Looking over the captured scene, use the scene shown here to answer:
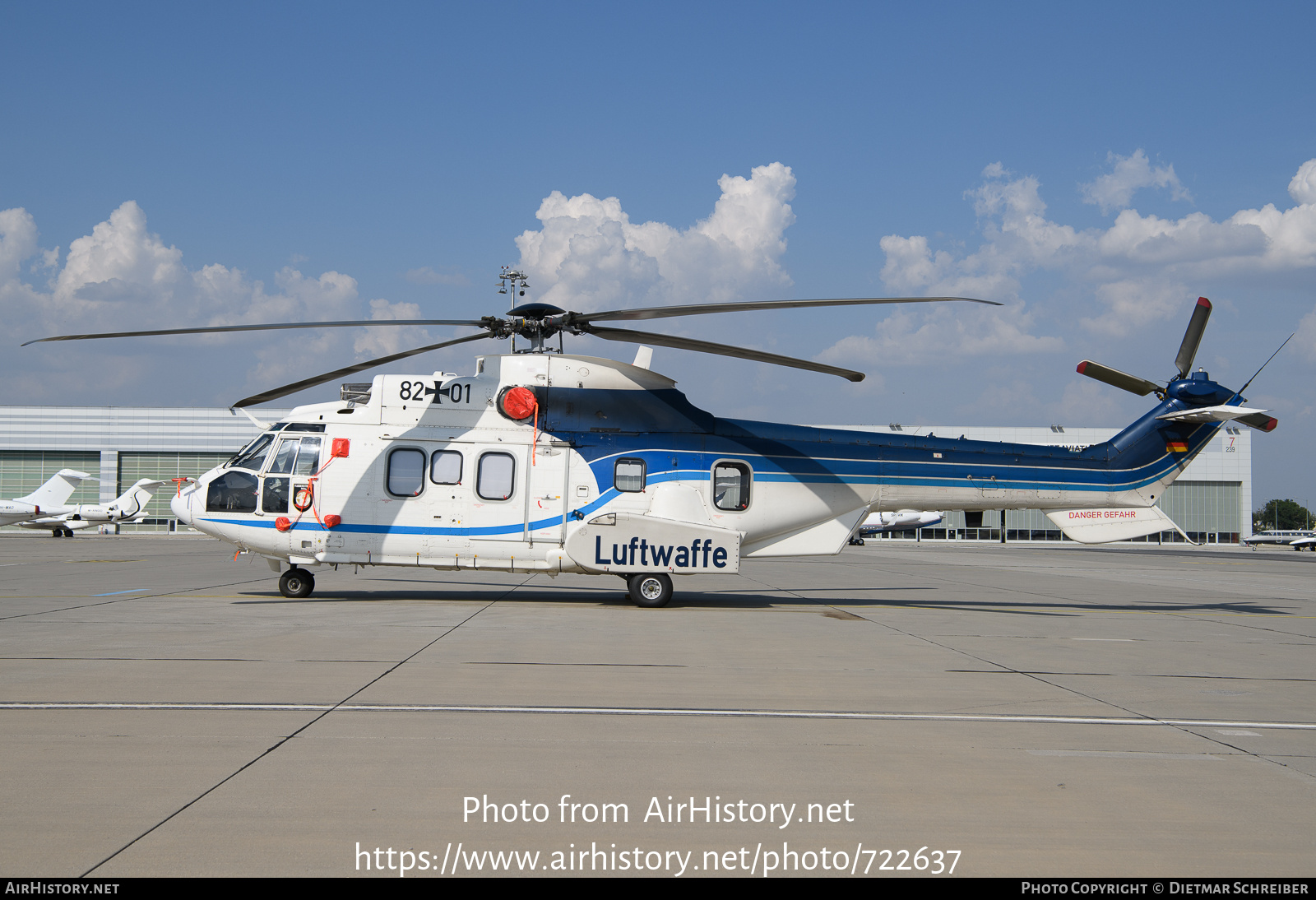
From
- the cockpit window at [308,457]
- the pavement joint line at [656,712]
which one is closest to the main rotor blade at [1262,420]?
the pavement joint line at [656,712]

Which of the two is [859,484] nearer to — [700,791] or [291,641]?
[291,641]

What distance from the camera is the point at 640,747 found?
18.2 ft

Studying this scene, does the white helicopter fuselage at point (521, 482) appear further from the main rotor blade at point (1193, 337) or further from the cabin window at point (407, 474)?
the main rotor blade at point (1193, 337)

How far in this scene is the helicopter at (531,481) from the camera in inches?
572

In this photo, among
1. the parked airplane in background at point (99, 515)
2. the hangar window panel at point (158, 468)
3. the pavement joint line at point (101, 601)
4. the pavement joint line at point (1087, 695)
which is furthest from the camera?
the hangar window panel at point (158, 468)

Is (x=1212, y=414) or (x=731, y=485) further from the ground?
(x=1212, y=414)

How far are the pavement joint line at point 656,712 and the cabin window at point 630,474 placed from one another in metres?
8.19

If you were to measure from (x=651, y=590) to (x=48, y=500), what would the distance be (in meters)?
55.9

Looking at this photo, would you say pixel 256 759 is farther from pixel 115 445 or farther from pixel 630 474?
pixel 115 445

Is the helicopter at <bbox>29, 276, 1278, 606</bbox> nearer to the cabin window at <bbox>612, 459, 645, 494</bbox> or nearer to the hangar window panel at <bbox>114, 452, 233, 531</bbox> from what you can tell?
the cabin window at <bbox>612, 459, 645, 494</bbox>

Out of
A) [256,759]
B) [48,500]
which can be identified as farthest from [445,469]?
[48,500]

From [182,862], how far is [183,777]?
130 cm

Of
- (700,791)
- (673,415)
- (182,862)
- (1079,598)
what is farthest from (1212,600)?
(182,862)

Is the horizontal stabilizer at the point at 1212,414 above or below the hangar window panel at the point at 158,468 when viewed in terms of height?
above
